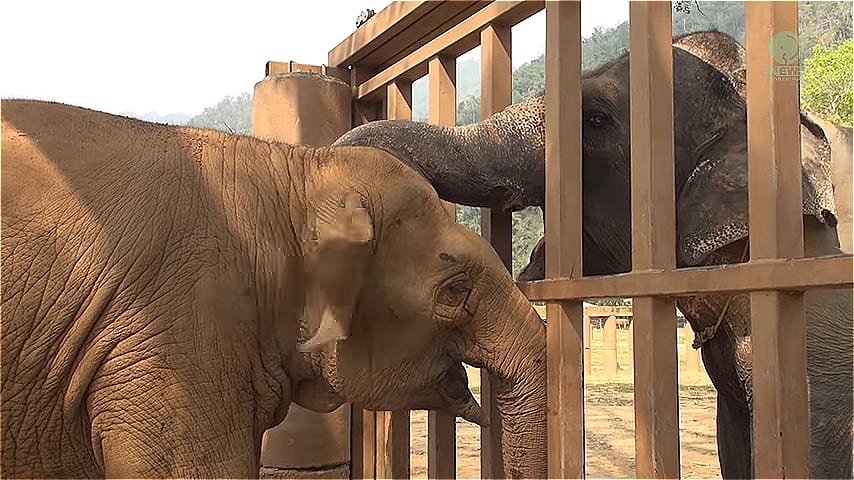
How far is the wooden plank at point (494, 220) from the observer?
3.17 meters

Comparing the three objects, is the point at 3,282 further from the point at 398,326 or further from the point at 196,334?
the point at 398,326

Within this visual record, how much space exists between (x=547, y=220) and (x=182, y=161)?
990 mm

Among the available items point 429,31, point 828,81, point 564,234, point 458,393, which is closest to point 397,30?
point 429,31

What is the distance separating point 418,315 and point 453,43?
4.46 feet

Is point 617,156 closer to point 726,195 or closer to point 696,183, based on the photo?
point 696,183

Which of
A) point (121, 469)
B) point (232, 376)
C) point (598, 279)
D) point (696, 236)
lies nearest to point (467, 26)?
point (696, 236)

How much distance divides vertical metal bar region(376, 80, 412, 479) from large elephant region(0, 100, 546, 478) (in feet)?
3.84

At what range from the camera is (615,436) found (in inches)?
388

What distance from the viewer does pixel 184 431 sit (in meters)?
2.12

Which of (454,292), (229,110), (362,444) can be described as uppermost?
(229,110)

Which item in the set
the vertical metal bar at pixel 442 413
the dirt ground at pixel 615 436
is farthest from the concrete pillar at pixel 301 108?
the dirt ground at pixel 615 436

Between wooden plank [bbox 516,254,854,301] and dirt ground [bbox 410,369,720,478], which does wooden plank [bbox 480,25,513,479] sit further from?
dirt ground [bbox 410,369,720,478]

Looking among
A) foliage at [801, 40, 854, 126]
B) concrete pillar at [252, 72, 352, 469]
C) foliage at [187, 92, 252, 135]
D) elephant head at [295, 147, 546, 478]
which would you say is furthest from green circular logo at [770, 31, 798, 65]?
foliage at [187, 92, 252, 135]

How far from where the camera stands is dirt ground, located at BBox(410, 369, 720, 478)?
7789 mm
